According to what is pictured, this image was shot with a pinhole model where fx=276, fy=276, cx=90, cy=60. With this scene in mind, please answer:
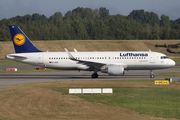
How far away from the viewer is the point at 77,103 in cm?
2402

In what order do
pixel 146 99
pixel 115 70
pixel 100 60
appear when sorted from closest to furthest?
pixel 146 99 → pixel 115 70 → pixel 100 60

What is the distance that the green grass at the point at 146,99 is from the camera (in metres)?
21.0

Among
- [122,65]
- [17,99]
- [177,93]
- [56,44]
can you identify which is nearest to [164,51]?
[56,44]

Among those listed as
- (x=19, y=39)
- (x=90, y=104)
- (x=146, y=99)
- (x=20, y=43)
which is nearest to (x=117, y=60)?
(x=20, y=43)

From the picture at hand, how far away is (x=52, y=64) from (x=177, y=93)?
78.0ft

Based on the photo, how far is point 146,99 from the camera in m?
25.8

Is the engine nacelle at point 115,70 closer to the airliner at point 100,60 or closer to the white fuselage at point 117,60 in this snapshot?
the airliner at point 100,60

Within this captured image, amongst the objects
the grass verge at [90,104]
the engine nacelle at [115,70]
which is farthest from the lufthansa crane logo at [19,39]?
the grass verge at [90,104]

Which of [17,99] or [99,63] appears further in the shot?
[99,63]

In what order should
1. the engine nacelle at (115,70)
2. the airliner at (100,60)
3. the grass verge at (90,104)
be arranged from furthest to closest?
the airliner at (100,60)
the engine nacelle at (115,70)
the grass verge at (90,104)

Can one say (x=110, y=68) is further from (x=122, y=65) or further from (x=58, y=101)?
(x=58, y=101)

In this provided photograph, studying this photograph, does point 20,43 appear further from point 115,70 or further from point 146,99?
point 146,99

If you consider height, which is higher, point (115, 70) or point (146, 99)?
point (115, 70)

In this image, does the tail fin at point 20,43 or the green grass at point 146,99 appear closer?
the green grass at point 146,99
